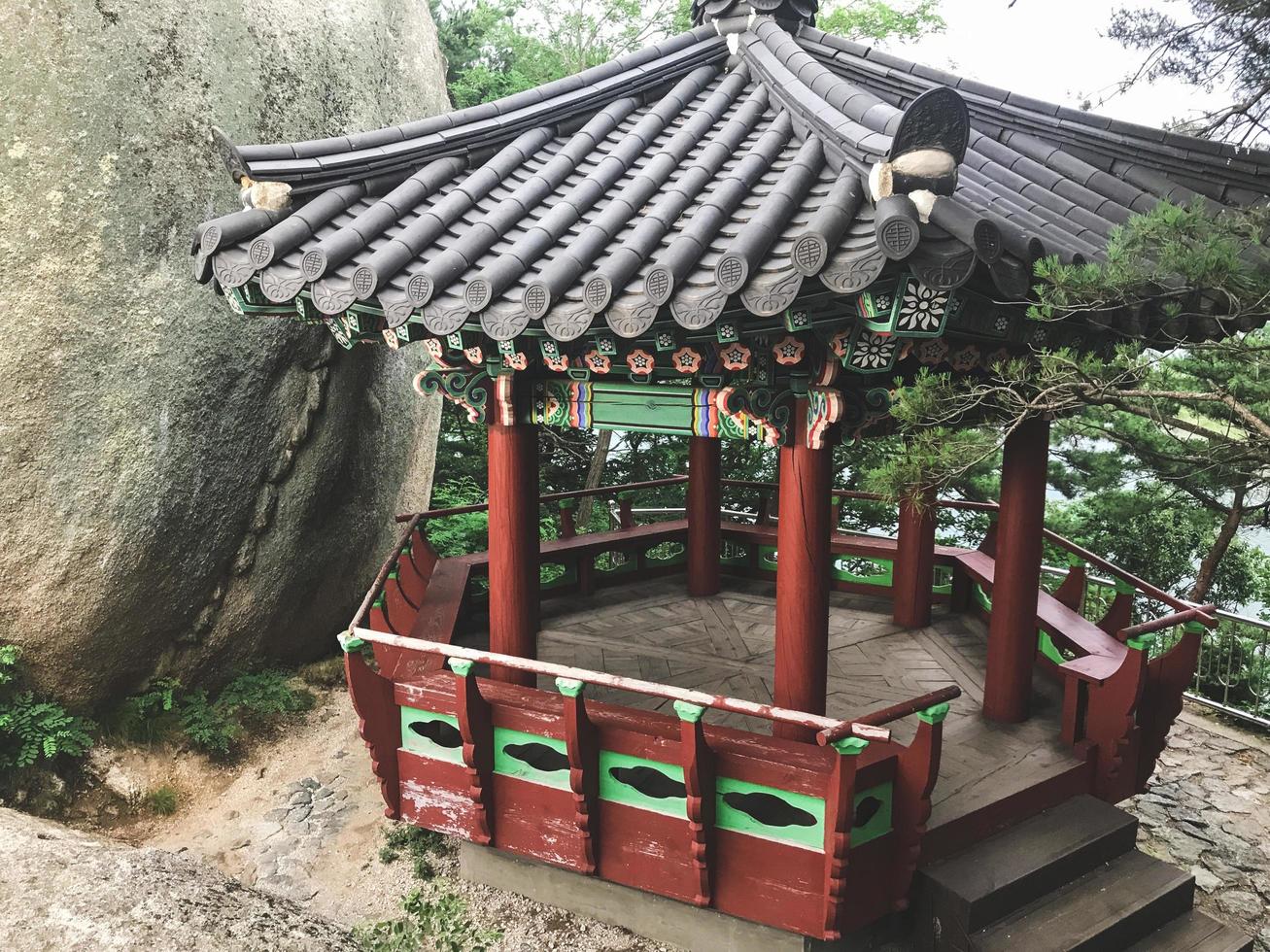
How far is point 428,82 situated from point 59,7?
15.6 feet

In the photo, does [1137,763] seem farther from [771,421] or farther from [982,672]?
[771,421]

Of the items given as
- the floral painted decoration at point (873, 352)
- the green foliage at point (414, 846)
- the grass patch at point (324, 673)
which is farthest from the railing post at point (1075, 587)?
the grass patch at point (324, 673)

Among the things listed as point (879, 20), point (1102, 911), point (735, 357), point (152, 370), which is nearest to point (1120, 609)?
point (1102, 911)

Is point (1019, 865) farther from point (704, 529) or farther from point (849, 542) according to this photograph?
point (704, 529)

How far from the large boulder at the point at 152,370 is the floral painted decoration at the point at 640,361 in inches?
206

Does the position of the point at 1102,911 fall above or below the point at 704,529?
below

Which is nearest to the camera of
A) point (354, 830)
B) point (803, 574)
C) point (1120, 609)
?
point (803, 574)

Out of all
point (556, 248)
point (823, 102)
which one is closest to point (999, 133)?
point (823, 102)

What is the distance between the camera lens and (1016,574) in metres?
6.36

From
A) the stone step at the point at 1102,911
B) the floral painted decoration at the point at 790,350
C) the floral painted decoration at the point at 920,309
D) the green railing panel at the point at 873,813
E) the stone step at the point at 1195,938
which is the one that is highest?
the floral painted decoration at the point at 920,309

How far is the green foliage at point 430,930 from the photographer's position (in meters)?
5.70

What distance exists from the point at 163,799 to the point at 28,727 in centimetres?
133

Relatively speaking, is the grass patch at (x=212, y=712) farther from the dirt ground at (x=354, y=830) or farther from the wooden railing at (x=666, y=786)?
the wooden railing at (x=666, y=786)

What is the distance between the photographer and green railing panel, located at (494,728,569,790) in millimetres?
5465
